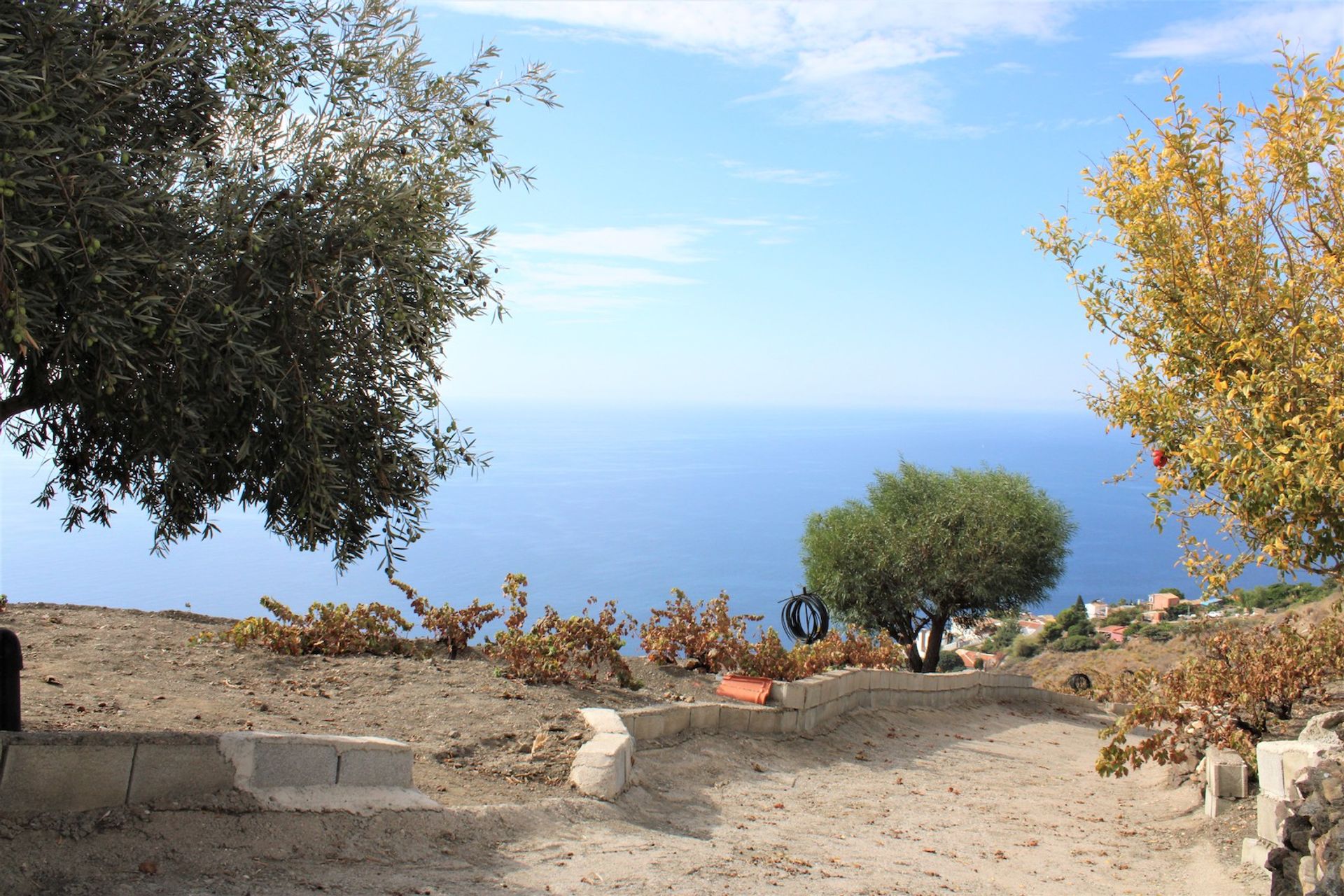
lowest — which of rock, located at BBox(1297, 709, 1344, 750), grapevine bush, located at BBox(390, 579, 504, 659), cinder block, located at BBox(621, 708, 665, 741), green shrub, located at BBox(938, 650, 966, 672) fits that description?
green shrub, located at BBox(938, 650, 966, 672)

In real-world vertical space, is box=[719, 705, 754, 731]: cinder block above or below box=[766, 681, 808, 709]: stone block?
below

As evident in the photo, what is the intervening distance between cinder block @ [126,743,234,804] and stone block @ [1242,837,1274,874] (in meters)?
6.89

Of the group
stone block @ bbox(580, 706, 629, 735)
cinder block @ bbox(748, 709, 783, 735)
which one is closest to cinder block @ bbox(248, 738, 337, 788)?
stone block @ bbox(580, 706, 629, 735)

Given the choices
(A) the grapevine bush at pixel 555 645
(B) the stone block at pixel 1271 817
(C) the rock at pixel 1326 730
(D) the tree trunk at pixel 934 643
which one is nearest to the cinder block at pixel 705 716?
(A) the grapevine bush at pixel 555 645

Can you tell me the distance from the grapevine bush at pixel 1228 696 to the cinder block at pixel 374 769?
6056mm

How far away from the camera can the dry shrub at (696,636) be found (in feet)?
35.3

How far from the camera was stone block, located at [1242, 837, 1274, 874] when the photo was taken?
262 inches

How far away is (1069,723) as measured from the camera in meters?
16.5

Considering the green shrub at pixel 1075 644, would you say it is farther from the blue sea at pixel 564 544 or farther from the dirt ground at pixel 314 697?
the dirt ground at pixel 314 697

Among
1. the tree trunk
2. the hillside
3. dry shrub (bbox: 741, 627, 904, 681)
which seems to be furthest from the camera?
the tree trunk

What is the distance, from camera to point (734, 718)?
938 centimetres

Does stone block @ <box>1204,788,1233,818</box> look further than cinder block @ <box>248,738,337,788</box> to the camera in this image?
Yes

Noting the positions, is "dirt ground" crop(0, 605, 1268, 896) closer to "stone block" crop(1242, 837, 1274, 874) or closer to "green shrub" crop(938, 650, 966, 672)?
"stone block" crop(1242, 837, 1274, 874)

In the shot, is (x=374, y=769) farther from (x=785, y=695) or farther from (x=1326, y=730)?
(x=1326, y=730)
